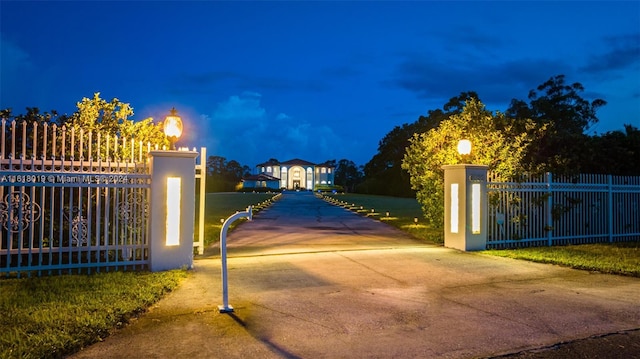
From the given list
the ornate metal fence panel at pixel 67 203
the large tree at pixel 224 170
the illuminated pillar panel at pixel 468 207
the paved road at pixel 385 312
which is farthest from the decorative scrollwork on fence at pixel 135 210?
the large tree at pixel 224 170

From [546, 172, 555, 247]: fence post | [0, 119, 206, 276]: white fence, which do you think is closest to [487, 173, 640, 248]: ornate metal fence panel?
[546, 172, 555, 247]: fence post

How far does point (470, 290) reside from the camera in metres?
7.34

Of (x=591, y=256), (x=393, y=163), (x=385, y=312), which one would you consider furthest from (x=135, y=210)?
(x=393, y=163)

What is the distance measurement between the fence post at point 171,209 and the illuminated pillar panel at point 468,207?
21.3ft

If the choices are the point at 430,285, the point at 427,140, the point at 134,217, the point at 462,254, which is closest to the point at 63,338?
the point at 134,217

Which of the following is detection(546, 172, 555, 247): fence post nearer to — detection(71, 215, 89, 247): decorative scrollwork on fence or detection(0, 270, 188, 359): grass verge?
detection(0, 270, 188, 359): grass verge

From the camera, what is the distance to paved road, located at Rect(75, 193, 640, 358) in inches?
188

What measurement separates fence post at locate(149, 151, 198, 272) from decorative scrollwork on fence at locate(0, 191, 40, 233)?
188cm

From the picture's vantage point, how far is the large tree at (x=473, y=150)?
43.4 ft

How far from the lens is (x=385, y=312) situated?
6062 mm

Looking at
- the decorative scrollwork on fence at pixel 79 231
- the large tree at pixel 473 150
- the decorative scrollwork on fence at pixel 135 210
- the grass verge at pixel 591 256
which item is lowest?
the grass verge at pixel 591 256

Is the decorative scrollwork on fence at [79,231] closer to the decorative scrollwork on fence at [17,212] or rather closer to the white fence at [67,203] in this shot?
the white fence at [67,203]

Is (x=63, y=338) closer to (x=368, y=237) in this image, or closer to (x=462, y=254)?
(x=462, y=254)

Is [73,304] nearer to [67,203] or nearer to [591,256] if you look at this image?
[67,203]
